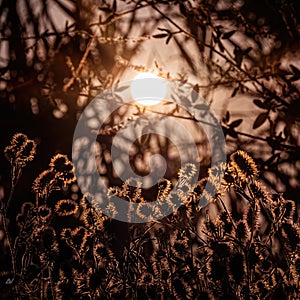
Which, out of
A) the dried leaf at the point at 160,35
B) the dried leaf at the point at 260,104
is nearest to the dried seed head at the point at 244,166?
the dried leaf at the point at 260,104

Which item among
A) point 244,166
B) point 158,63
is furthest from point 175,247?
point 158,63

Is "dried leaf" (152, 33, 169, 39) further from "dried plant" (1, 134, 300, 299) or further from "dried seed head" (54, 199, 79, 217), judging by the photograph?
"dried seed head" (54, 199, 79, 217)

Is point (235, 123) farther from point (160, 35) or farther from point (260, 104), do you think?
point (160, 35)

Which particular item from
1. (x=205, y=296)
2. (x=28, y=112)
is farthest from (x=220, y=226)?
(x=28, y=112)

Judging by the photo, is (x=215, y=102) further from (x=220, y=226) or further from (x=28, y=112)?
(x=28, y=112)

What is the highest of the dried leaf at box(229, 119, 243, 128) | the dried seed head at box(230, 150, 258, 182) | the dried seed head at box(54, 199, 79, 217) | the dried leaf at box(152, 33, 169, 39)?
the dried leaf at box(152, 33, 169, 39)

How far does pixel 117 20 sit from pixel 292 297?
2.75 ft

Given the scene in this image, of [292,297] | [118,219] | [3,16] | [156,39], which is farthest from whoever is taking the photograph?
[3,16]

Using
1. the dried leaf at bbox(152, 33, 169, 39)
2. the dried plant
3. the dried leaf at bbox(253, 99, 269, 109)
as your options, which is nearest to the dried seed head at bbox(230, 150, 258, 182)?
the dried plant

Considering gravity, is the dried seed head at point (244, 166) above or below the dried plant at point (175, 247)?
above

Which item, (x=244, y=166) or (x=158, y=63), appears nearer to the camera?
(x=244, y=166)

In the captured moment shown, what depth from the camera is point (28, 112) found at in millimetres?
1012

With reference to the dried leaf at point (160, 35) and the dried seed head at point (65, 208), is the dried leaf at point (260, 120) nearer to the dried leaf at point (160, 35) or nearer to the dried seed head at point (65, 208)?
the dried leaf at point (160, 35)

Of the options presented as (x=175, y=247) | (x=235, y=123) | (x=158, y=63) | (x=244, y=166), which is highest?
(x=158, y=63)
